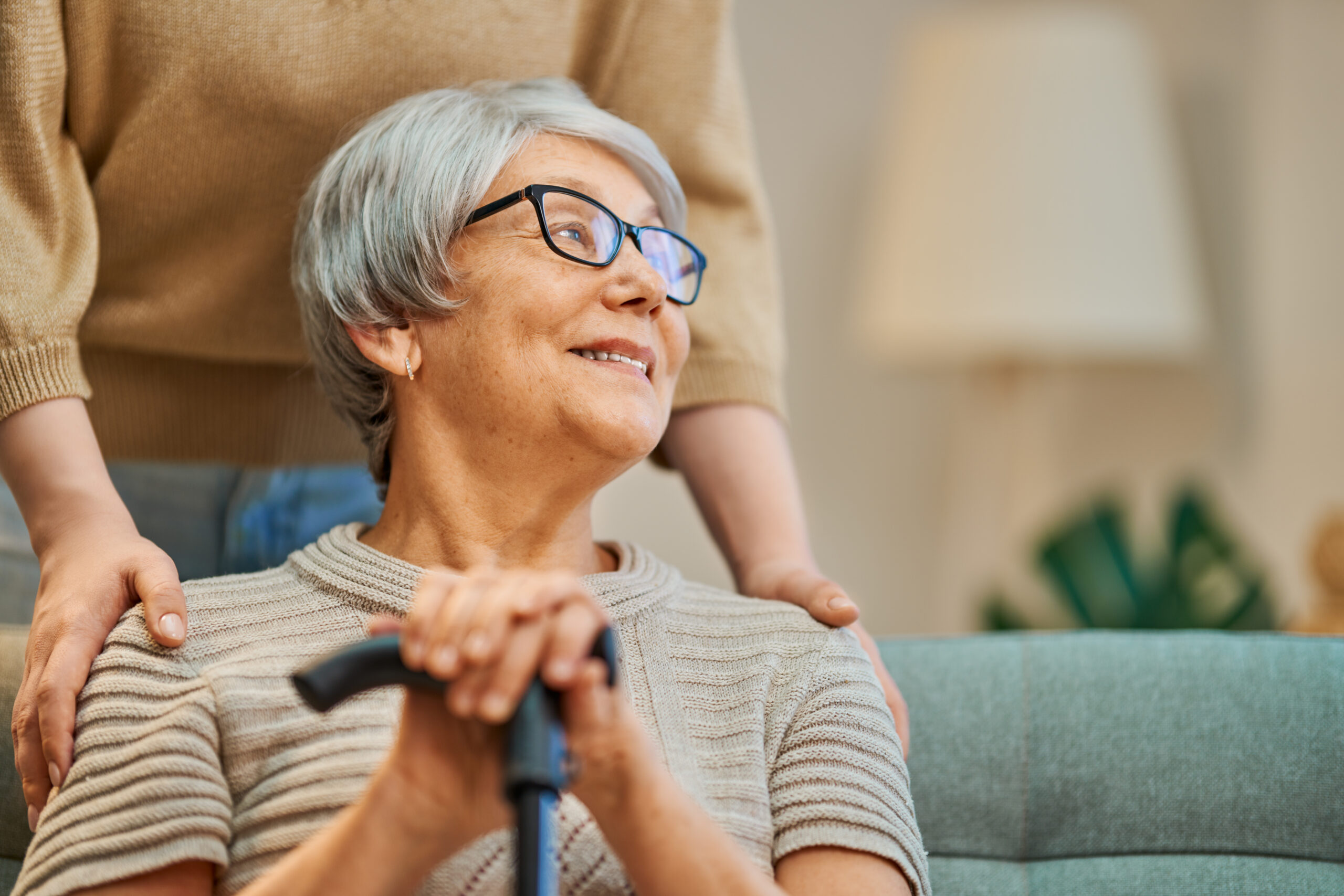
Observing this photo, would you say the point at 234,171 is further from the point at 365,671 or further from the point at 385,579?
the point at 365,671

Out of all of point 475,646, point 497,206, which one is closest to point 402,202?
point 497,206

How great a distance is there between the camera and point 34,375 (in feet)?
3.54

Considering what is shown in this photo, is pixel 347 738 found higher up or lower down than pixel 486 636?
lower down

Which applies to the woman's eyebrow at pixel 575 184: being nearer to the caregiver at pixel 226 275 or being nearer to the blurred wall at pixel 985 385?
the caregiver at pixel 226 275

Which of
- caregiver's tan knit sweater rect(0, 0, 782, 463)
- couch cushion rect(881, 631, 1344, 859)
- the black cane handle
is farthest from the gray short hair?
couch cushion rect(881, 631, 1344, 859)

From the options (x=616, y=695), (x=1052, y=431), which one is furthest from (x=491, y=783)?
(x=1052, y=431)

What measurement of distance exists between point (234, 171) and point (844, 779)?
0.90 m

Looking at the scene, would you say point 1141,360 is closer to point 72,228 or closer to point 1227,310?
point 1227,310

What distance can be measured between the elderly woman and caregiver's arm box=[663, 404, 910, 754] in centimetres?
13

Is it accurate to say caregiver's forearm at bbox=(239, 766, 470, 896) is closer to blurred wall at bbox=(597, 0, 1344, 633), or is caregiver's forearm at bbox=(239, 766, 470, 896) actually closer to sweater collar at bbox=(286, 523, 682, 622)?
sweater collar at bbox=(286, 523, 682, 622)

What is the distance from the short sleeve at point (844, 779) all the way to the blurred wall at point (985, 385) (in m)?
1.61

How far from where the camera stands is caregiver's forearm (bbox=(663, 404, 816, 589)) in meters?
1.27

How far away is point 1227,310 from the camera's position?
2820 millimetres

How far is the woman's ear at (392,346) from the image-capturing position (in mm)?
1093
